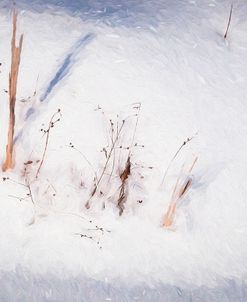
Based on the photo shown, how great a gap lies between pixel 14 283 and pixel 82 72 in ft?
3.83

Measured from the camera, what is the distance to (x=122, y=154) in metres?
1.86

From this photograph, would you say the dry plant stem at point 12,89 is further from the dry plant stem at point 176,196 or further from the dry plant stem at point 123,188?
the dry plant stem at point 176,196

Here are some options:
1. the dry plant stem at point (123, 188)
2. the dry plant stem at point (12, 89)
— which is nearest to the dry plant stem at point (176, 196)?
the dry plant stem at point (123, 188)

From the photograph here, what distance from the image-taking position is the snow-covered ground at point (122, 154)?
1.57 m

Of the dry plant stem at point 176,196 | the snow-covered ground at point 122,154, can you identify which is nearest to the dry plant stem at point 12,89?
the snow-covered ground at point 122,154

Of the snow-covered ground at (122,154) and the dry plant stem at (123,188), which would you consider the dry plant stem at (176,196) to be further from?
the dry plant stem at (123,188)

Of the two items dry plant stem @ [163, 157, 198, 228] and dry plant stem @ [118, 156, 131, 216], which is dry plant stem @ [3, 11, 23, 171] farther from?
dry plant stem @ [163, 157, 198, 228]

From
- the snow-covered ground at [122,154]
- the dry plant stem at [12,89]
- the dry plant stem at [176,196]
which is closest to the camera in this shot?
the dry plant stem at [12,89]

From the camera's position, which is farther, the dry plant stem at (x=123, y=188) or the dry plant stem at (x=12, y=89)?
the dry plant stem at (x=123, y=188)

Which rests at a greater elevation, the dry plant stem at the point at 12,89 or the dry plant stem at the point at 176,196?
the dry plant stem at the point at 12,89

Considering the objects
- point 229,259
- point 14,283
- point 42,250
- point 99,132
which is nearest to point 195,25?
point 99,132

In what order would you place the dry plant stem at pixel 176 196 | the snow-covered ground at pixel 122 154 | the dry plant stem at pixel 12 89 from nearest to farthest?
the dry plant stem at pixel 12 89, the snow-covered ground at pixel 122 154, the dry plant stem at pixel 176 196

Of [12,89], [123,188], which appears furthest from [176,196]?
[12,89]

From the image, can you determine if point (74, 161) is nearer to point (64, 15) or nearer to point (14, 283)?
point (14, 283)
